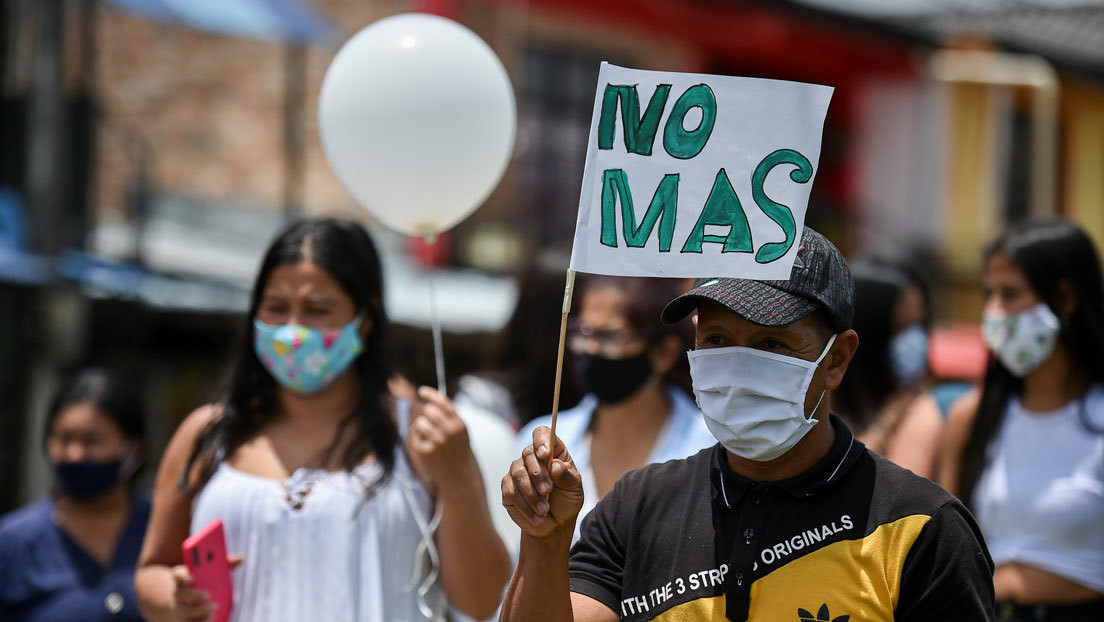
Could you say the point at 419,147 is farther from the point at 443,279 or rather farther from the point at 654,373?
the point at 443,279

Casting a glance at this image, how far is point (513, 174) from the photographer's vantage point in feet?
42.1

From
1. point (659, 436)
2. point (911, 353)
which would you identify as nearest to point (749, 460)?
point (659, 436)

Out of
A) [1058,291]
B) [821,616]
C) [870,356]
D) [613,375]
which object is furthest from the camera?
[870,356]

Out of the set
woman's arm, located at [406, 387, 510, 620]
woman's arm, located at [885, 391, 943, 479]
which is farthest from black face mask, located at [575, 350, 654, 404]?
woman's arm, located at [885, 391, 943, 479]

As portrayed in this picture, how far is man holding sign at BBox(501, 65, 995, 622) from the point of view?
2199 mm

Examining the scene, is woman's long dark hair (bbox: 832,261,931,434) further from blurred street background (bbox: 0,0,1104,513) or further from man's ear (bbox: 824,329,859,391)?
man's ear (bbox: 824,329,859,391)

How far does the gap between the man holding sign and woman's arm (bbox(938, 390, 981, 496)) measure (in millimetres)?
1995

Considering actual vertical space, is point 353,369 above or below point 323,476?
above

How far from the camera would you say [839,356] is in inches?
93.6

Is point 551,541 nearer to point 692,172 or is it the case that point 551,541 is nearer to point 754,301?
point 754,301

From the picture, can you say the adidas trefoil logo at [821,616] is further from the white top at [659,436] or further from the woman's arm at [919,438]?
the woman's arm at [919,438]

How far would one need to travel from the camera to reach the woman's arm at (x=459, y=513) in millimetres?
3145

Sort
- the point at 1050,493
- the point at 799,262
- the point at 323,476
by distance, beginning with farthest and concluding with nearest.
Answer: the point at 1050,493, the point at 323,476, the point at 799,262

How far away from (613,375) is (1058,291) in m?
1.47
